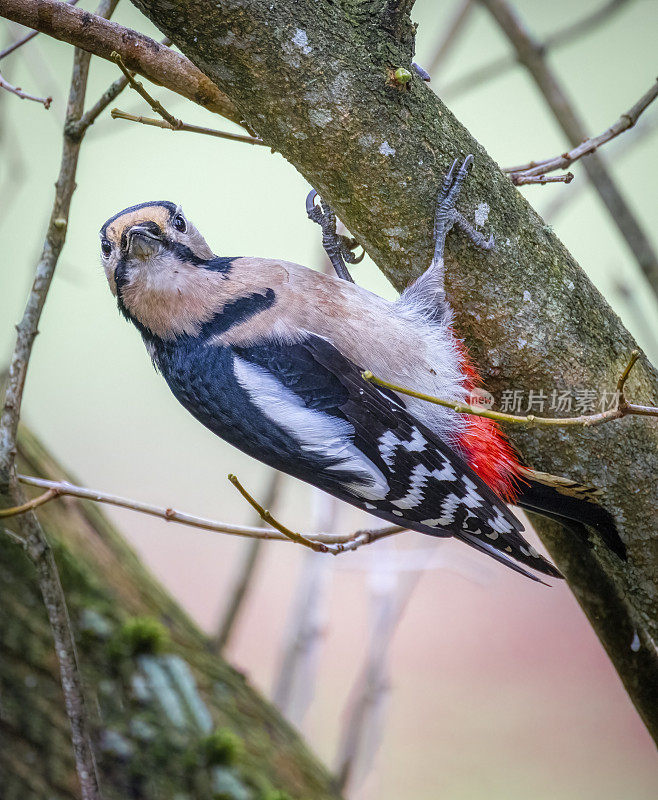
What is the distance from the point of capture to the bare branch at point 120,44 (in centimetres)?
154

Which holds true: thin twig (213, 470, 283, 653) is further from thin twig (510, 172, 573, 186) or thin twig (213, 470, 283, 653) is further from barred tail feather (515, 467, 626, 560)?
thin twig (510, 172, 573, 186)

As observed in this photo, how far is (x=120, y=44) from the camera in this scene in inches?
65.8

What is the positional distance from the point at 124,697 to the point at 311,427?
2.92ft

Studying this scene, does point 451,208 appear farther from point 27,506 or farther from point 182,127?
point 27,506

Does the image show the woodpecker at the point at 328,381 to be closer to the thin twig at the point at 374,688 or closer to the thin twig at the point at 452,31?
the thin twig at the point at 374,688

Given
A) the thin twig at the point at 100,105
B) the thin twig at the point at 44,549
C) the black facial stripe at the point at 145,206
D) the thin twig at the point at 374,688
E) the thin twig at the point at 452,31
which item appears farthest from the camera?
the thin twig at the point at 452,31

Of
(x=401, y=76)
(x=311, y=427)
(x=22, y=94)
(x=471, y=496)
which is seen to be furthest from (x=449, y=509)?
(x=22, y=94)

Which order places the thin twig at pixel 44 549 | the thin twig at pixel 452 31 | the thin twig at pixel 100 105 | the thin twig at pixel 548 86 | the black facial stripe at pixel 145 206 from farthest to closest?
the thin twig at pixel 452 31 → the thin twig at pixel 548 86 → the black facial stripe at pixel 145 206 → the thin twig at pixel 100 105 → the thin twig at pixel 44 549

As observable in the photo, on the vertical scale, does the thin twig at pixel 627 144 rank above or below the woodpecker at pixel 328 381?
above

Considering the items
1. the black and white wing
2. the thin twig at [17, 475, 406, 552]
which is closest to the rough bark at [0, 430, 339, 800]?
the thin twig at [17, 475, 406, 552]

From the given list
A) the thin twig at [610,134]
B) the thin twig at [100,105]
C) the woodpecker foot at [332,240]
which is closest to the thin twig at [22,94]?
the thin twig at [100,105]

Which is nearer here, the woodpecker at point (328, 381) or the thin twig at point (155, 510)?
the thin twig at point (155, 510)

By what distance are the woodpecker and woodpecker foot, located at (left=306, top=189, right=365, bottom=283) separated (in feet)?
0.93

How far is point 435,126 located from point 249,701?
1657 millimetres
